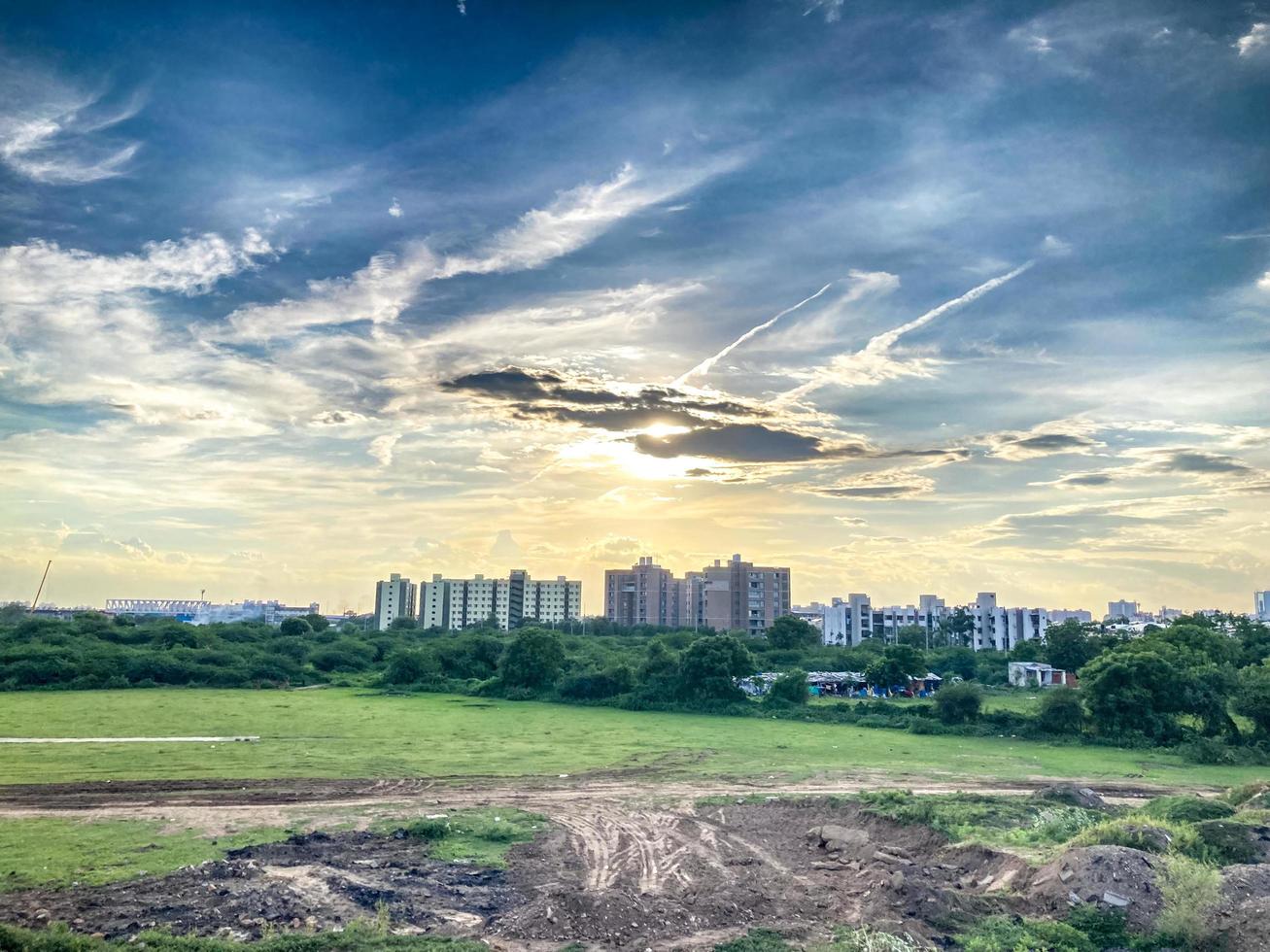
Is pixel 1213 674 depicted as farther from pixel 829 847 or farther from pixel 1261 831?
pixel 829 847

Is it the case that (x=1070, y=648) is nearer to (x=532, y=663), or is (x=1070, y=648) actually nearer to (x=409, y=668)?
(x=532, y=663)

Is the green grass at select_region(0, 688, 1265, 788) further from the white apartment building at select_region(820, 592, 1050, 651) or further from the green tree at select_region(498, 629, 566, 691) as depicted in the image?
the white apartment building at select_region(820, 592, 1050, 651)

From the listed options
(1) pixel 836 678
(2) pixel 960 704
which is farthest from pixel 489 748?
(1) pixel 836 678

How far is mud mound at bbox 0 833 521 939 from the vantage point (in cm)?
1258

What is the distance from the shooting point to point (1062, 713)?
3831 centimetres

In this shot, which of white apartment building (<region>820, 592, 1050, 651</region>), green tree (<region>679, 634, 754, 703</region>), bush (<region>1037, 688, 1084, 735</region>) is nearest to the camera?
bush (<region>1037, 688, 1084, 735</region>)

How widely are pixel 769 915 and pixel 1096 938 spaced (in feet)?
16.4

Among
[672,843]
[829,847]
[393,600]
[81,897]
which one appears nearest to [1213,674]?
[829,847]

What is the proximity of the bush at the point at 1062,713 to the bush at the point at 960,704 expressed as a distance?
10.4 feet

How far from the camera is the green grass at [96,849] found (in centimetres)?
1463

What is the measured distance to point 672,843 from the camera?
18672 millimetres

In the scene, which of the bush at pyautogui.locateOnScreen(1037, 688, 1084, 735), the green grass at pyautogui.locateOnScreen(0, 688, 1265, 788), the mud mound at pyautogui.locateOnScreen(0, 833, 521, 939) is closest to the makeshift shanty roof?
the green grass at pyautogui.locateOnScreen(0, 688, 1265, 788)

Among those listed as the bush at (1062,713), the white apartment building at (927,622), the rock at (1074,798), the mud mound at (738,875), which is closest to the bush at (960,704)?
the bush at (1062,713)

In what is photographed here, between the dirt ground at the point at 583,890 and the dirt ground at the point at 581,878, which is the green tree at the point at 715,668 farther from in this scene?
the dirt ground at the point at 583,890
